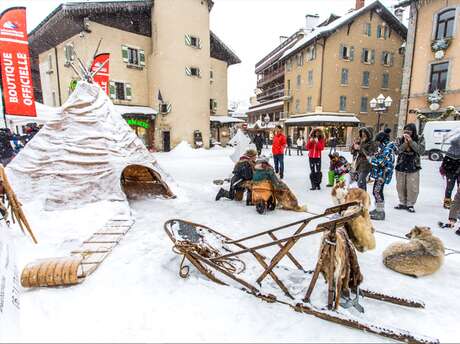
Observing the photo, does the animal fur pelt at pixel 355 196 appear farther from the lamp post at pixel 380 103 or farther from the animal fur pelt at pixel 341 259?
the lamp post at pixel 380 103

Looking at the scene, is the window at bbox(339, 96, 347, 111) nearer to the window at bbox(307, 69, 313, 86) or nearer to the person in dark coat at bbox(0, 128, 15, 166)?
the window at bbox(307, 69, 313, 86)

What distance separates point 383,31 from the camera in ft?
85.5

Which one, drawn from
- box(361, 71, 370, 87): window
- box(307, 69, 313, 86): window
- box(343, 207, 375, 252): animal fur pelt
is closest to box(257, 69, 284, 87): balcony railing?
box(307, 69, 313, 86): window

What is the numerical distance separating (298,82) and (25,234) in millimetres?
28975

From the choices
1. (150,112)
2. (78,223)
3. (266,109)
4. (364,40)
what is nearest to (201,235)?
(78,223)

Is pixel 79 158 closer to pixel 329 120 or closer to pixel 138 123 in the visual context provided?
pixel 138 123

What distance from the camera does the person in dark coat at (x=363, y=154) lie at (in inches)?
212

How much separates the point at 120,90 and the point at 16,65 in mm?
8608

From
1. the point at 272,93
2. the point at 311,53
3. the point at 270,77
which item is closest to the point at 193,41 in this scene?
the point at 311,53

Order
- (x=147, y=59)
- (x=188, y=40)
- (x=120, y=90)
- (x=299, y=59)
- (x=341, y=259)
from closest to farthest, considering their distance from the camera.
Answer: (x=341, y=259), (x=120, y=90), (x=188, y=40), (x=147, y=59), (x=299, y=59)

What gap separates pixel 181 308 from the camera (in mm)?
2574

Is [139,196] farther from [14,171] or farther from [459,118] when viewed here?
[459,118]

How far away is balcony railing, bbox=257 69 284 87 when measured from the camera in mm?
35237

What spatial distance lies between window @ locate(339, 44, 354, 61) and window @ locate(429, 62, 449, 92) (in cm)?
864
